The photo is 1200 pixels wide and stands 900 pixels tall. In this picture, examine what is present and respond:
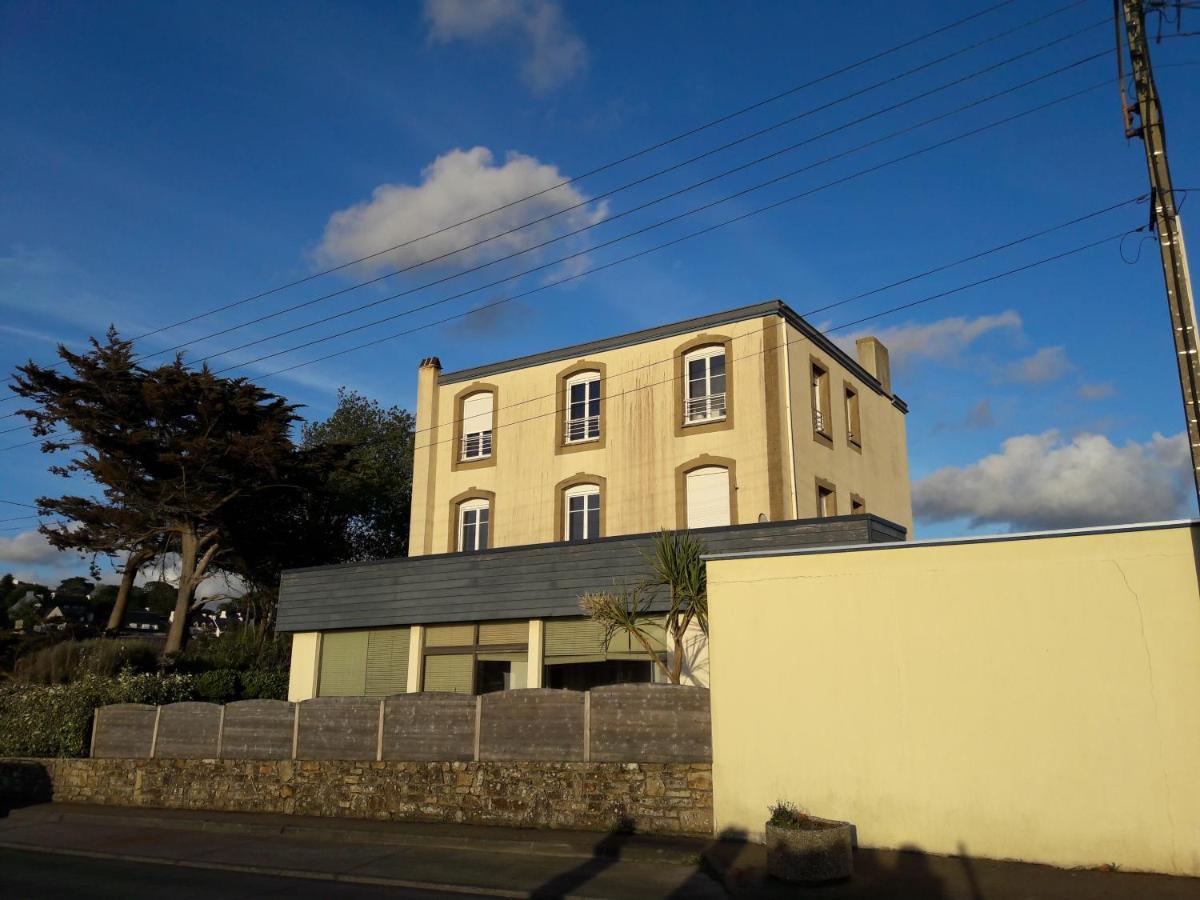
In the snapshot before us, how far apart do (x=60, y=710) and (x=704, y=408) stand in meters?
15.0

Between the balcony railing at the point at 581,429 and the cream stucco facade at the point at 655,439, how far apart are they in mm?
207

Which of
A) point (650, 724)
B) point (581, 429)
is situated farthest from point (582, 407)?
point (650, 724)

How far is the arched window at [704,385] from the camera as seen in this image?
2223cm

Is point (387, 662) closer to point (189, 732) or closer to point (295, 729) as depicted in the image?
point (189, 732)

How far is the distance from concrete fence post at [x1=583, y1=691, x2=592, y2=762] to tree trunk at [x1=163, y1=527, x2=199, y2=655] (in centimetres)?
2077

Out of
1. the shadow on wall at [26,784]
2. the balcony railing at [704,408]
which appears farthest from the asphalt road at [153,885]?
the balcony railing at [704,408]

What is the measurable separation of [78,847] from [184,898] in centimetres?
518

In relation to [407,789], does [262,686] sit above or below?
above

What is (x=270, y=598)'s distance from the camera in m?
37.6

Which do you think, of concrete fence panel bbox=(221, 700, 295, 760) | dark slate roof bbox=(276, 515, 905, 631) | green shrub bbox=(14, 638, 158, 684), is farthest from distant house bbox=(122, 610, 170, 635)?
concrete fence panel bbox=(221, 700, 295, 760)

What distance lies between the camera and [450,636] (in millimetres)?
19219

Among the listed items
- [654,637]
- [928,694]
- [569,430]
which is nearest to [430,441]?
[569,430]

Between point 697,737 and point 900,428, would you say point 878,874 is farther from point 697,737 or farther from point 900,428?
point 900,428

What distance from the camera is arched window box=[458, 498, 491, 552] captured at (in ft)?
81.8
